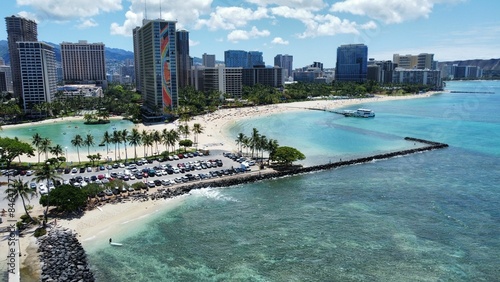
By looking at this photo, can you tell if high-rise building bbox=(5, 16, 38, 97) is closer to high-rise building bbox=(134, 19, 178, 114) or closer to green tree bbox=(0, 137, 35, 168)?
high-rise building bbox=(134, 19, 178, 114)

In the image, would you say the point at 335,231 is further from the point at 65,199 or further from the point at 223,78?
the point at 223,78

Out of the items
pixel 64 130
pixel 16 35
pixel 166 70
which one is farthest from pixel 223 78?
pixel 64 130

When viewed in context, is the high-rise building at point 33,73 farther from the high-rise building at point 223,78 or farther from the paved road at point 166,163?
the paved road at point 166,163

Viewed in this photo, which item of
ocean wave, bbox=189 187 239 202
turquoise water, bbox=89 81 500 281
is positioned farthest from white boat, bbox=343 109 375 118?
ocean wave, bbox=189 187 239 202

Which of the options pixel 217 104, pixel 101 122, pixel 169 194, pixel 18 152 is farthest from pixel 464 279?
pixel 217 104

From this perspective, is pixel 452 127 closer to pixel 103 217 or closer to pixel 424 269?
pixel 424 269

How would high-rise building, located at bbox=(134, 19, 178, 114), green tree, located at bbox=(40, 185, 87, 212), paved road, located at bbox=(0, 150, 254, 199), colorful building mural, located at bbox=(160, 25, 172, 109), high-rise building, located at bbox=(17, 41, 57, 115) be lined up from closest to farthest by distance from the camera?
1. green tree, located at bbox=(40, 185, 87, 212)
2. paved road, located at bbox=(0, 150, 254, 199)
3. high-rise building, located at bbox=(134, 19, 178, 114)
4. colorful building mural, located at bbox=(160, 25, 172, 109)
5. high-rise building, located at bbox=(17, 41, 57, 115)
